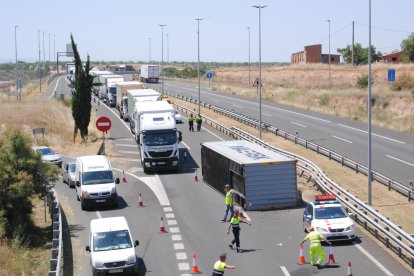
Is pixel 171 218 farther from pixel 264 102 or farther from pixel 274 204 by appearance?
pixel 264 102

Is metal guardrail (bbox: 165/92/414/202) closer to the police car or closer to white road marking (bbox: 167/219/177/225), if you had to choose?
the police car

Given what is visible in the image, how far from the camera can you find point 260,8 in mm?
48688

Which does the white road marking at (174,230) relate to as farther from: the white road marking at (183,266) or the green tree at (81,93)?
the green tree at (81,93)

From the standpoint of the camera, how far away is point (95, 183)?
3091cm

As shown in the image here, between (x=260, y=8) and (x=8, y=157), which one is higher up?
(x=260, y=8)

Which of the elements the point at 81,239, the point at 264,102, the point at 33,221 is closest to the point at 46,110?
the point at 264,102

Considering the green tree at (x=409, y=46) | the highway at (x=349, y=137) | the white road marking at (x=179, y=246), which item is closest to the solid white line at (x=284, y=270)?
the white road marking at (x=179, y=246)

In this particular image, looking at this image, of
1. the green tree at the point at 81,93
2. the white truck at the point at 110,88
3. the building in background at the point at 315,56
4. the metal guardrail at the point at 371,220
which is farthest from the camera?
the building in background at the point at 315,56

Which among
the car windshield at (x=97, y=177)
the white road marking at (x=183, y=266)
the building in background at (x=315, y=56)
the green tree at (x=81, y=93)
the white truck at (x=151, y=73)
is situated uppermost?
the building in background at (x=315, y=56)

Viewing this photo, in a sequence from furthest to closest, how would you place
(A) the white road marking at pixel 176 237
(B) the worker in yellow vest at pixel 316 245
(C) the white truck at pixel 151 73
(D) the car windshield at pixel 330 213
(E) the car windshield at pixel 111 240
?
(C) the white truck at pixel 151 73 → (A) the white road marking at pixel 176 237 → (D) the car windshield at pixel 330 213 → (E) the car windshield at pixel 111 240 → (B) the worker in yellow vest at pixel 316 245

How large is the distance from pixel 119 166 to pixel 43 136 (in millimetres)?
10587

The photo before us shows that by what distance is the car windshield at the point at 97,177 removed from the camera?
31.0m


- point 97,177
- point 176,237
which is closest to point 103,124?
point 97,177

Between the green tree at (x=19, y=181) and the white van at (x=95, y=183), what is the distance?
238cm
